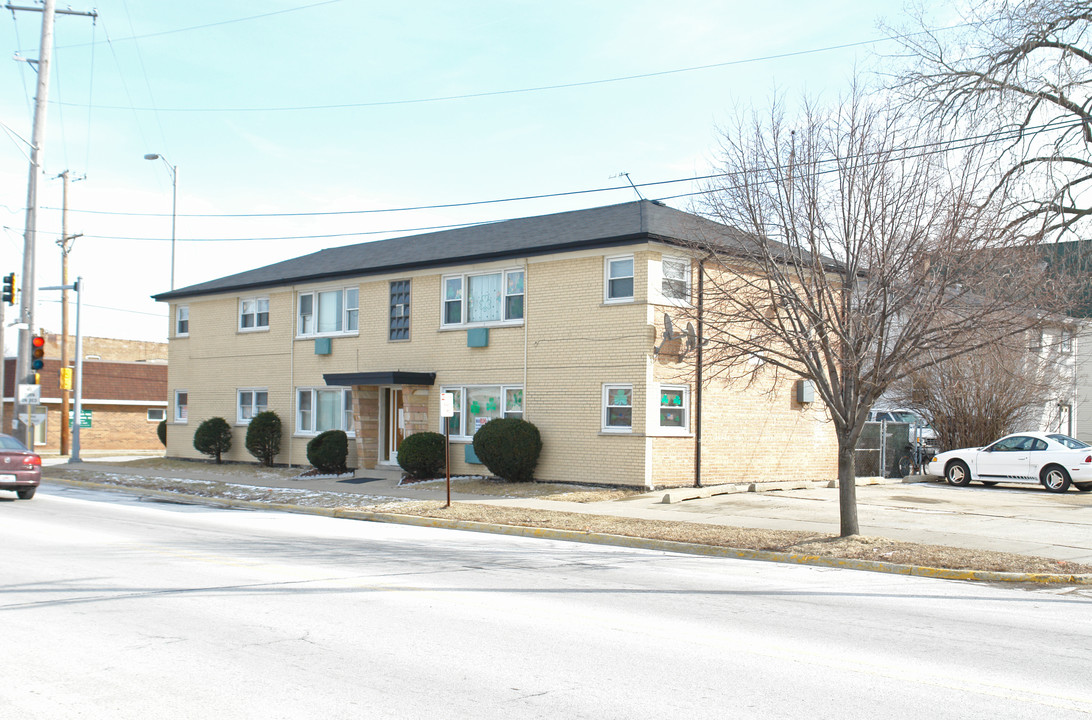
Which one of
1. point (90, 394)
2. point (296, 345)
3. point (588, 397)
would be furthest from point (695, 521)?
point (90, 394)

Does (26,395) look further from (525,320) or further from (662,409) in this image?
(662,409)

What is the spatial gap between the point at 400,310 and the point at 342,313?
261 cm

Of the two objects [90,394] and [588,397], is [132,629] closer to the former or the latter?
[588,397]

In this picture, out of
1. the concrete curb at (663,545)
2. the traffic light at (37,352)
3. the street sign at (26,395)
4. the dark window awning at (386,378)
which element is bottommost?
the concrete curb at (663,545)

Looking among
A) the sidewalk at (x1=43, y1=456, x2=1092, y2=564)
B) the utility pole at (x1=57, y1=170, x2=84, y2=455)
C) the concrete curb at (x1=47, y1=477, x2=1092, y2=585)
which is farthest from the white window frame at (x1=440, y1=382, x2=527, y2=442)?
the utility pole at (x1=57, y1=170, x2=84, y2=455)

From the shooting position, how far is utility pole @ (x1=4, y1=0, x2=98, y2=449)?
29188mm

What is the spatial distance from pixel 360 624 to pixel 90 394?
137ft

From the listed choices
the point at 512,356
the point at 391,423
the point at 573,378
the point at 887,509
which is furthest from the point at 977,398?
the point at 391,423

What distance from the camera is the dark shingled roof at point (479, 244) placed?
868 inches

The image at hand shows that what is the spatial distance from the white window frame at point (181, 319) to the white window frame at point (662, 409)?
19.3 metres

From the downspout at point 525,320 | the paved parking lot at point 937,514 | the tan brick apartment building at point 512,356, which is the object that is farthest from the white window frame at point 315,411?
the paved parking lot at point 937,514

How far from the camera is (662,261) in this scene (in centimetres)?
2150

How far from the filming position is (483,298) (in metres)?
24.6

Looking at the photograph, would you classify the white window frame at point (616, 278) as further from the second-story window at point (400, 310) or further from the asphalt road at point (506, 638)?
the asphalt road at point (506, 638)
